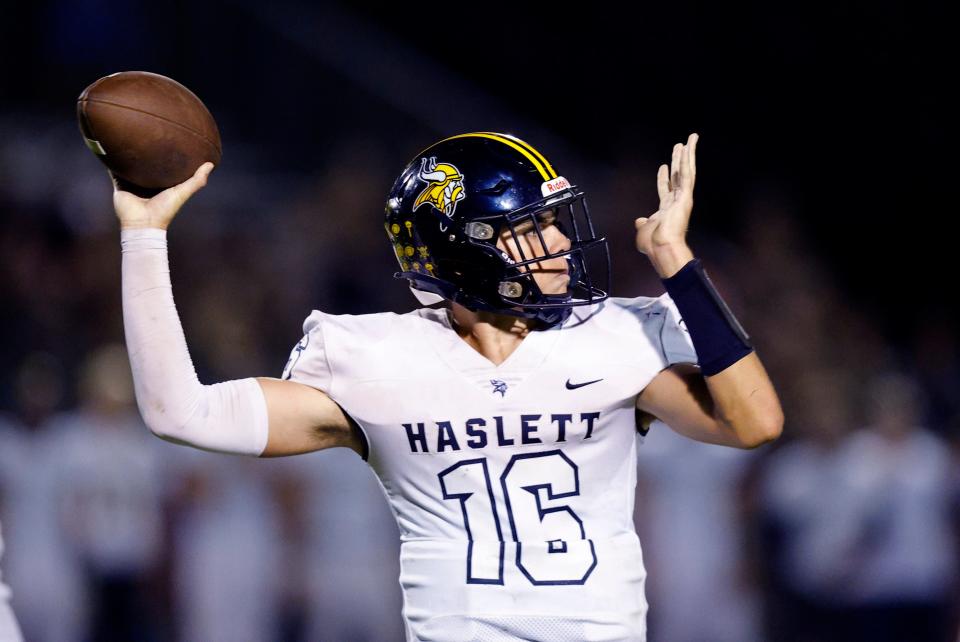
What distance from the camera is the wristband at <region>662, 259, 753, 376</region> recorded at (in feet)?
8.67

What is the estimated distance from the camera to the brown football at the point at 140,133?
2.76 meters

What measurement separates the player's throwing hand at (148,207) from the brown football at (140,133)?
0.11 ft

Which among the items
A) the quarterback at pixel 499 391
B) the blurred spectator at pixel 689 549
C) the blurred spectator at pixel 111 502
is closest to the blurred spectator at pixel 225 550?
the blurred spectator at pixel 111 502

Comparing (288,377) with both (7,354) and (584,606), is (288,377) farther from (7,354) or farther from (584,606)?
(7,354)

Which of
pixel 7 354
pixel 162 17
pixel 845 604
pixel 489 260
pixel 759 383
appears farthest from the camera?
pixel 162 17

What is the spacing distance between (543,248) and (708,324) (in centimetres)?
41

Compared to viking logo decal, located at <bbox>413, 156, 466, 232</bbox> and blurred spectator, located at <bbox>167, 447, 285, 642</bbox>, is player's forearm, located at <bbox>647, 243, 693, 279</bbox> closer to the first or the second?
viking logo decal, located at <bbox>413, 156, 466, 232</bbox>

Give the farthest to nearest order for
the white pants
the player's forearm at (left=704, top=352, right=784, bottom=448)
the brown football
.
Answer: the brown football
the player's forearm at (left=704, top=352, right=784, bottom=448)
the white pants

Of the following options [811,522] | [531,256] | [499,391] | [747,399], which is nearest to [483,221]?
[531,256]

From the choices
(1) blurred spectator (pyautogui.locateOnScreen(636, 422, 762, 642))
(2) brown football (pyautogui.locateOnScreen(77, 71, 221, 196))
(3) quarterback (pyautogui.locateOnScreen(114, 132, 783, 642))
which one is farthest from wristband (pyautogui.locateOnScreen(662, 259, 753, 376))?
(1) blurred spectator (pyautogui.locateOnScreen(636, 422, 762, 642))

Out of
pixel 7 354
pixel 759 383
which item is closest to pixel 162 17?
pixel 7 354

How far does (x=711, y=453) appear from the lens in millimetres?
6500

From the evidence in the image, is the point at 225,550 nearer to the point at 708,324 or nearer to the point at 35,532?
the point at 35,532

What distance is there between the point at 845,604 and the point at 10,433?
414cm
